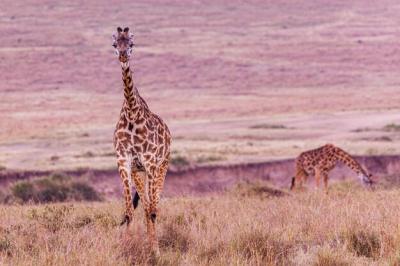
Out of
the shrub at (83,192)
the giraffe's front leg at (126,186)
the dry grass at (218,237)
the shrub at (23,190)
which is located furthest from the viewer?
the shrub at (83,192)

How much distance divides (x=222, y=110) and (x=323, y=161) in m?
41.5

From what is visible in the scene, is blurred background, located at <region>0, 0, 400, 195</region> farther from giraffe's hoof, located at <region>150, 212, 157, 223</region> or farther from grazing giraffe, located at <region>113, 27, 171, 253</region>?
giraffe's hoof, located at <region>150, 212, 157, 223</region>

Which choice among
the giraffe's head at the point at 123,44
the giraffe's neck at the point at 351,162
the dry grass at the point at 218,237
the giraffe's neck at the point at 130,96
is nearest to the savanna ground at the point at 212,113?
the dry grass at the point at 218,237

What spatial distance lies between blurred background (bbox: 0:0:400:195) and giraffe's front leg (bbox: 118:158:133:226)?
18.0 meters

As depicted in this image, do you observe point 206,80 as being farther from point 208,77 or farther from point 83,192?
point 83,192

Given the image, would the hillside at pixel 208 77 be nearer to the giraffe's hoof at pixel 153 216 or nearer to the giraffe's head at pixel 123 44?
the giraffe's hoof at pixel 153 216

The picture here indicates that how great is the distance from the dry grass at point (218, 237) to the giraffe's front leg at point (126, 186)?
0.13 meters

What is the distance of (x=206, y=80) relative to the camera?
76688mm

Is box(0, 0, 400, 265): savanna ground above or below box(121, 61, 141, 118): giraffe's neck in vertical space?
below

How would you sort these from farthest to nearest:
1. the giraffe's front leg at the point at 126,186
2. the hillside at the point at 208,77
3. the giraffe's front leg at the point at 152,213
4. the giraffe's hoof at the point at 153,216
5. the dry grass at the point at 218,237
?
the hillside at the point at 208,77 < the giraffe's front leg at the point at 126,186 < the giraffe's hoof at the point at 153,216 < the giraffe's front leg at the point at 152,213 < the dry grass at the point at 218,237

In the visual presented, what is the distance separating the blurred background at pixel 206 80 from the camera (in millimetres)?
36812

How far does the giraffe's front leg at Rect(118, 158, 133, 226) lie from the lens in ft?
31.0

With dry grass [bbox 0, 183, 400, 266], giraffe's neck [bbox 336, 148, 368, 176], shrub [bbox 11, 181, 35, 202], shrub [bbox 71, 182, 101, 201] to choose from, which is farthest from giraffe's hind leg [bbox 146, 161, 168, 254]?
shrub [bbox 71, 182, 101, 201]

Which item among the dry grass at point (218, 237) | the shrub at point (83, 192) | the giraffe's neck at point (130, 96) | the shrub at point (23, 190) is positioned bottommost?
the shrub at point (83, 192)
